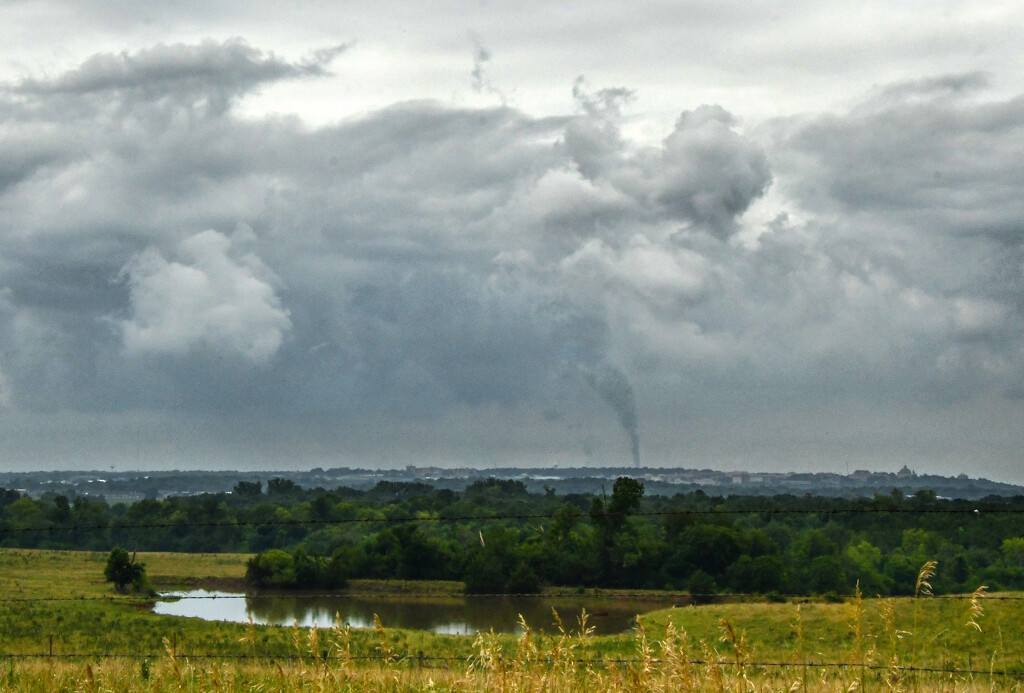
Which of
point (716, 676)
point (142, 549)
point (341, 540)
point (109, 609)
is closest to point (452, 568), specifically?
point (109, 609)

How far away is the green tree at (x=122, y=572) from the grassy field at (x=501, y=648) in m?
1.48

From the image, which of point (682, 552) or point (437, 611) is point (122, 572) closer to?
point (437, 611)

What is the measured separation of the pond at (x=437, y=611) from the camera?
41.4 meters

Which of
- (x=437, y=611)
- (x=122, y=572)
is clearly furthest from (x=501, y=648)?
(x=122, y=572)

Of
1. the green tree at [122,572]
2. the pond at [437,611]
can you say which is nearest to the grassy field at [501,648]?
the green tree at [122,572]

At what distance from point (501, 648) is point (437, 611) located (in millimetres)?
48510

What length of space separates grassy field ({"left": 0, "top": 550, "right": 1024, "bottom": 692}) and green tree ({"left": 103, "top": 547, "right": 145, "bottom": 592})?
1.48 m

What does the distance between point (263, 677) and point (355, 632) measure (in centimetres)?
2828

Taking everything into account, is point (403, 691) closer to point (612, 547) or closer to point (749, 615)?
point (749, 615)

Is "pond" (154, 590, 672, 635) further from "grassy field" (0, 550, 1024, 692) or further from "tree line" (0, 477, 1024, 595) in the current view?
"grassy field" (0, 550, 1024, 692)

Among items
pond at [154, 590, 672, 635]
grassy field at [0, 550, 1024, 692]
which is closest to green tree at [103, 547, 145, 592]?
grassy field at [0, 550, 1024, 692]

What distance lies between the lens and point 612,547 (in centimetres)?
5138

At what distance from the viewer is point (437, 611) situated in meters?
54.5

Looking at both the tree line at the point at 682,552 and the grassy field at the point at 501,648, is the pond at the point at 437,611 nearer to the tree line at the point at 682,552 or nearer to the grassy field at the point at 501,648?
the tree line at the point at 682,552
